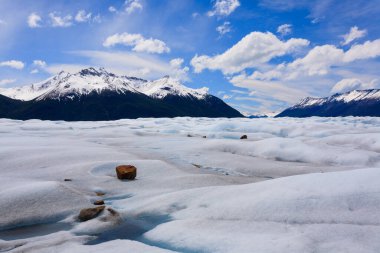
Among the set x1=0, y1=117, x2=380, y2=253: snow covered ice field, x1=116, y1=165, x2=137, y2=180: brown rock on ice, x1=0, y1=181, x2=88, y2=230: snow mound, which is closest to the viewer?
x1=0, y1=117, x2=380, y2=253: snow covered ice field

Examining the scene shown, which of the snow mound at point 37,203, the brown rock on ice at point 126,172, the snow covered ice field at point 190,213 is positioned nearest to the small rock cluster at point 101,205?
the brown rock on ice at point 126,172

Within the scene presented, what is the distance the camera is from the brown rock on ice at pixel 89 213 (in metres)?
4.89

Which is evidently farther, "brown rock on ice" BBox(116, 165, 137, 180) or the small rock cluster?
"brown rock on ice" BBox(116, 165, 137, 180)

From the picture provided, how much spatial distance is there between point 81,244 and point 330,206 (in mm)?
3095

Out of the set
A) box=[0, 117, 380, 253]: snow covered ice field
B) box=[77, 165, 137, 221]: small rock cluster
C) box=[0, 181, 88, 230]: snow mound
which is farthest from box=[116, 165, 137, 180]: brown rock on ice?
box=[0, 181, 88, 230]: snow mound

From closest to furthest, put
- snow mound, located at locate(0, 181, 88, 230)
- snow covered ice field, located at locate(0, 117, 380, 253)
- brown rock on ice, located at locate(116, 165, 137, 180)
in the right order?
snow covered ice field, located at locate(0, 117, 380, 253), snow mound, located at locate(0, 181, 88, 230), brown rock on ice, located at locate(116, 165, 137, 180)

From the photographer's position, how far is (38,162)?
28.3 feet

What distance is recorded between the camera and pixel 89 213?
4.92m

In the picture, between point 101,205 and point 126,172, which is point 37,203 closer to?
point 101,205

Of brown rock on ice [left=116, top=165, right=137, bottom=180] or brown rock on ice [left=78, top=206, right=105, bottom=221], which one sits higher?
brown rock on ice [left=116, top=165, right=137, bottom=180]

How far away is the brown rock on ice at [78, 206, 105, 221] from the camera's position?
489cm

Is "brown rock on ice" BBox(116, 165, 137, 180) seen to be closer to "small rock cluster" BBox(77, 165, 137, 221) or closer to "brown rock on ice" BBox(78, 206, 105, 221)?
"small rock cluster" BBox(77, 165, 137, 221)

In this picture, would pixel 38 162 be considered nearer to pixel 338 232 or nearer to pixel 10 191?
pixel 10 191

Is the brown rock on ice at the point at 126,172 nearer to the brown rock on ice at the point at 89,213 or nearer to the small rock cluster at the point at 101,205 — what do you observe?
the small rock cluster at the point at 101,205
